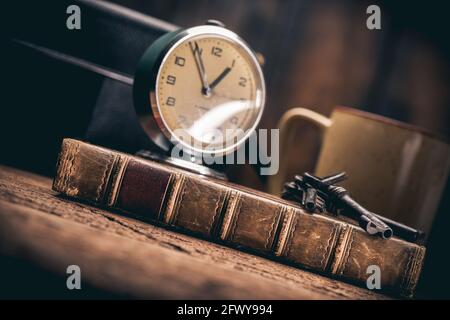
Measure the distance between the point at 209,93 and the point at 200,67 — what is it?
0.20ft

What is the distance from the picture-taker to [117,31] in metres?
1.06

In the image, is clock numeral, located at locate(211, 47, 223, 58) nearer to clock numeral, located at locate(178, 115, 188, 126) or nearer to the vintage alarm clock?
the vintage alarm clock

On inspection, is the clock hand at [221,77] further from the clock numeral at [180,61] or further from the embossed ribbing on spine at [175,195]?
the embossed ribbing on spine at [175,195]

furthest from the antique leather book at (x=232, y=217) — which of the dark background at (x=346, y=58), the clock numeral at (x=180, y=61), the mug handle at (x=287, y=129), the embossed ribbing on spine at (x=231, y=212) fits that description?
the dark background at (x=346, y=58)

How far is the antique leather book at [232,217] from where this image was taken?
0.75m

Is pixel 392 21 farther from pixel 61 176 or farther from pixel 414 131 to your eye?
pixel 61 176

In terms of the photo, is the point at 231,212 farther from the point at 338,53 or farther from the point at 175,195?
the point at 338,53

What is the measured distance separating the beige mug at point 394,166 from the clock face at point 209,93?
280 millimetres

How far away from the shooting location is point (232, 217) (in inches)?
29.7

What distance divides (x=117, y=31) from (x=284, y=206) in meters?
0.65

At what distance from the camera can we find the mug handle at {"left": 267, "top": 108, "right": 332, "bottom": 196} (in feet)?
3.70

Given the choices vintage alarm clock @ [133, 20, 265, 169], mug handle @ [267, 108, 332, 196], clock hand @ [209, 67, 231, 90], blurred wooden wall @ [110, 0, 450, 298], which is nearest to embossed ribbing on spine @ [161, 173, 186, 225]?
vintage alarm clock @ [133, 20, 265, 169]
